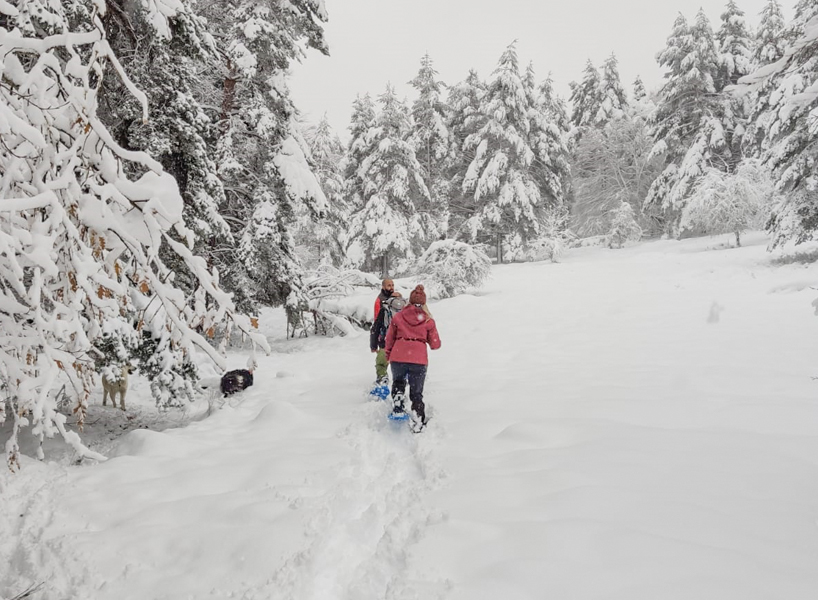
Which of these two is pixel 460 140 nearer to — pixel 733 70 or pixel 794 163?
pixel 733 70

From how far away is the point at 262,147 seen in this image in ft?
33.8

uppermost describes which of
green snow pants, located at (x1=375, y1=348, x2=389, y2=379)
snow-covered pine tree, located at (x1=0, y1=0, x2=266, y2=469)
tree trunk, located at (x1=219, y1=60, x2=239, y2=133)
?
tree trunk, located at (x1=219, y1=60, x2=239, y2=133)

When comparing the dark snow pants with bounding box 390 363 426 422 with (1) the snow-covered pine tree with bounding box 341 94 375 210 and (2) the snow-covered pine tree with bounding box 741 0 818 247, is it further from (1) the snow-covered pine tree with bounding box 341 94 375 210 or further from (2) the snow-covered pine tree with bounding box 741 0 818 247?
(1) the snow-covered pine tree with bounding box 341 94 375 210

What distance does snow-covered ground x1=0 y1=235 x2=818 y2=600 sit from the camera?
9.45 ft

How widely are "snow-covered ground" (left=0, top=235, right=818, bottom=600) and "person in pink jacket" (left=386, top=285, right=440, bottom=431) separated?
1.64ft

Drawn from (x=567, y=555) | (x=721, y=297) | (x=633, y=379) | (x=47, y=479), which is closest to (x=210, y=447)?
(x=47, y=479)

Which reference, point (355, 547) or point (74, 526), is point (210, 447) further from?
point (355, 547)

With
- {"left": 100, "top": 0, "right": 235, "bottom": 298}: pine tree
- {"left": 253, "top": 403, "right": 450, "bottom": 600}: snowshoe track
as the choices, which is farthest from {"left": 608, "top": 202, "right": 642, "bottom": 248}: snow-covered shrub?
{"left": 253, "top": 403, "right": 450, "bottom": 600}: snowshoe track

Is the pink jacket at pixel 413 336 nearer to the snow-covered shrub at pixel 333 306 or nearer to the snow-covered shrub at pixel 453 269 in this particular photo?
the snow-covered shrub at pixel 333 306

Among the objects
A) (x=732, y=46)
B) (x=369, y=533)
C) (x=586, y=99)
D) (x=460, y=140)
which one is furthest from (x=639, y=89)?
(x=369, y=533)

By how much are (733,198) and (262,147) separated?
19.3m

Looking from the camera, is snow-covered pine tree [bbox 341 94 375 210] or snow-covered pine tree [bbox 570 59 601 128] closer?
snow-covered pine tree [bbox 341 94 375 210]

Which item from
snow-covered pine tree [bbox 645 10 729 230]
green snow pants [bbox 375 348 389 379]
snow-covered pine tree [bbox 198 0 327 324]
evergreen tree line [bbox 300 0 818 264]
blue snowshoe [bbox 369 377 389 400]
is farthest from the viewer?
snow-covered pine tree [bbox 645 10 729 230]

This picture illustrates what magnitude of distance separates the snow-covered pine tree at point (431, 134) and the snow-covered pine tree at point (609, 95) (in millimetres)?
13631
